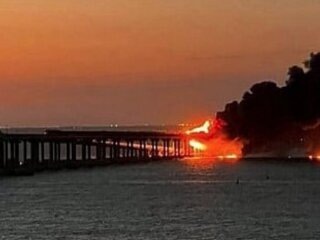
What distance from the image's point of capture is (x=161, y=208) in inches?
5143

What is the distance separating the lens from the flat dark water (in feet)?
340

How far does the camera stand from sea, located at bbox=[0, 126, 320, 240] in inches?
4072

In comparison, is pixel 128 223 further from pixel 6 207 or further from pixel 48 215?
pixel 6 207

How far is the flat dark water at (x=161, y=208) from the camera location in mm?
103500

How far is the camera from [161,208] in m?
131

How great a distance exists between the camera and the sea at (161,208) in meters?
103

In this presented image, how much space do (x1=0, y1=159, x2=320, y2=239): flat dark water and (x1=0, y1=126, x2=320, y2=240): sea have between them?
0.08m

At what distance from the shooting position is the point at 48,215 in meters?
Answer: 121

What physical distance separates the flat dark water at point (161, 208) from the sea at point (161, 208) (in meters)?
0.08

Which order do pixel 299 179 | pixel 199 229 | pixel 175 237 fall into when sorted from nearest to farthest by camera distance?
pixel 175 237
pixel 199 229
pixel 299 179

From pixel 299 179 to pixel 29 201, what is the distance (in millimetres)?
57755

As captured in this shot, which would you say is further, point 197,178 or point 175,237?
point 197,178

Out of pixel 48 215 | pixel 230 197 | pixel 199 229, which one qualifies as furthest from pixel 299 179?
pixel 199 229

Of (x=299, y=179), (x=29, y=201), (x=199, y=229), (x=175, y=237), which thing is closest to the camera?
(x=175, y=237)
